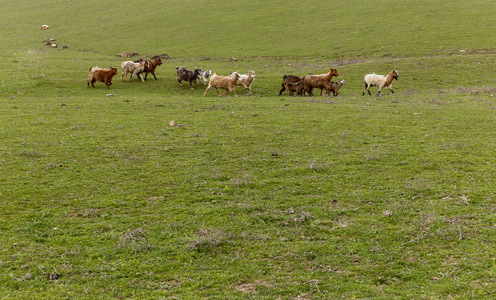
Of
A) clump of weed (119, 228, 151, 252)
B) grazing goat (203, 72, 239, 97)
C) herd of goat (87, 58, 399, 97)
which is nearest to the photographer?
clump of weed (119, 228, 151, 252)

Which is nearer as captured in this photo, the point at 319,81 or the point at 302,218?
the point at 302,218

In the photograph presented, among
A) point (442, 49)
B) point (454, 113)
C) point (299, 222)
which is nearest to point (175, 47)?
point (442, 49)

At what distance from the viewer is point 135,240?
6637mm

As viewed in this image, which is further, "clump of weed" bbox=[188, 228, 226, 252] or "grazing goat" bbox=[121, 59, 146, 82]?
"grazing goat" bbox=[121, 59, 146, 82]

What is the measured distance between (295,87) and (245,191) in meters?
16.1

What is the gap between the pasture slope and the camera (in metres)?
5.55

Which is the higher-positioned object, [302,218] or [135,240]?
[135,240]

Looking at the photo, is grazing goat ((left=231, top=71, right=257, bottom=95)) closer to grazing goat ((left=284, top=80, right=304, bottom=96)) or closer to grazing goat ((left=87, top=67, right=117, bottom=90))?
grazing goat ((left=284, top=80, right=304, bottom=96))

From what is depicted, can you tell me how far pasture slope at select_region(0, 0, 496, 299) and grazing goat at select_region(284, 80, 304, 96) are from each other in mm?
1646

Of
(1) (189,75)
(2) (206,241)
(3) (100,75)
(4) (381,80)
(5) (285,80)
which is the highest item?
(3) (100,75)

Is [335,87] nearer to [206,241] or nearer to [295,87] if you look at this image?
[295,87]

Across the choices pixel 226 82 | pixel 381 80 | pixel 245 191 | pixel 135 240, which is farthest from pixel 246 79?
pixel 135 240

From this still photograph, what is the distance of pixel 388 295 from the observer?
5059mm

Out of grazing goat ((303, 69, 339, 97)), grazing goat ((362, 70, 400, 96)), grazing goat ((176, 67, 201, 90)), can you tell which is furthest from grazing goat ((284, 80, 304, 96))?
grazing goat ((176, 67, 201, 90))
